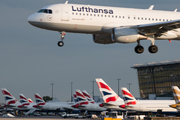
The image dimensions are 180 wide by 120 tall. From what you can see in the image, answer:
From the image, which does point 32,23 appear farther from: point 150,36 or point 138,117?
point 138,117

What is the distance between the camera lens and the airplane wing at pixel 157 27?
40.1 meters

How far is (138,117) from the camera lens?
66.8m

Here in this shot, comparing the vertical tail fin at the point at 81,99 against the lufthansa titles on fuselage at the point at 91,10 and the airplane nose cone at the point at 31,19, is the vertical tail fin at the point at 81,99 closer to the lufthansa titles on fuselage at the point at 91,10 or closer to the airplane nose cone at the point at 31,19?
the lufthansa titles on fuselage at the point at 91,10

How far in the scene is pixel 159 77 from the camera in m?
174

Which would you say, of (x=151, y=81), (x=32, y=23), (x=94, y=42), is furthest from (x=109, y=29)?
(x=151, y=81)

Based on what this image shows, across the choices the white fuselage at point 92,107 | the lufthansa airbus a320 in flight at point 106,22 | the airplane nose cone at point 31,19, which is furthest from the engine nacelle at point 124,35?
the white fuselage at point 92,107

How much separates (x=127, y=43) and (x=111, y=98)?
108ft

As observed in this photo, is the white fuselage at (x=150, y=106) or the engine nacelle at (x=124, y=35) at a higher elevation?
the engine nacelle at (x=124, y=35)

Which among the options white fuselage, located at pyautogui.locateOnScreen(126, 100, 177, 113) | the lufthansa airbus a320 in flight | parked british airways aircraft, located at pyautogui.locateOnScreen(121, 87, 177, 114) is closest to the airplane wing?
the lufthansa airbus a320 in flight

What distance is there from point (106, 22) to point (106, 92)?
31.9 meters

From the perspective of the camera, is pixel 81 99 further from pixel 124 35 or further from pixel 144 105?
pixel 124 35

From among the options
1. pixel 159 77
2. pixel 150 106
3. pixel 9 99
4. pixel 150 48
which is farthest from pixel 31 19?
pixel 159 77

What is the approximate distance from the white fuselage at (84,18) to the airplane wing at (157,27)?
1.34 meters

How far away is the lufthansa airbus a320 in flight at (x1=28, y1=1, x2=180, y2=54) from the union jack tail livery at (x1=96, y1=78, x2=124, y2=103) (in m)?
28.3
